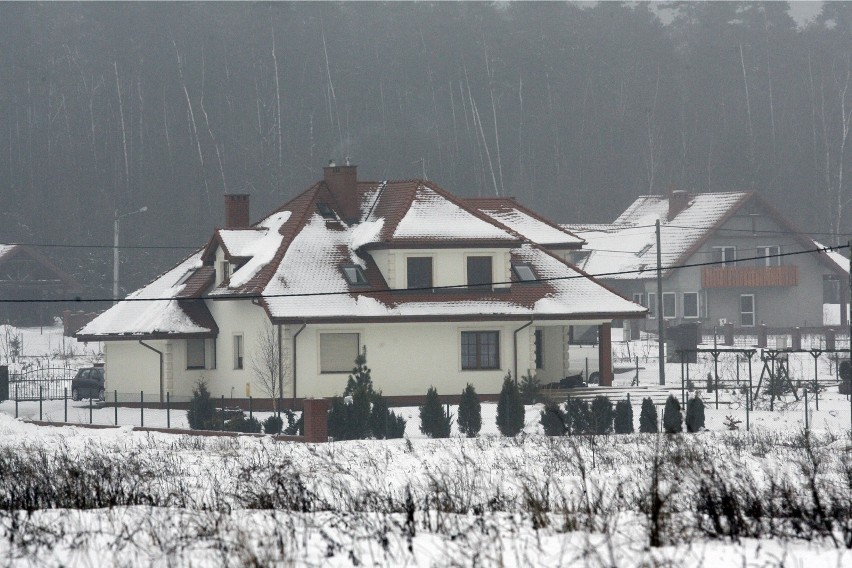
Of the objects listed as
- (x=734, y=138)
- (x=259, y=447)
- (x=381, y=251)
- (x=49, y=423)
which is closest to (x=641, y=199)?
(x=734, y=138)

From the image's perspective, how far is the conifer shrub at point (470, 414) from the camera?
101ft

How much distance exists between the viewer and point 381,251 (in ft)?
131

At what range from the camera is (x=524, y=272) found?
4141 centimetres

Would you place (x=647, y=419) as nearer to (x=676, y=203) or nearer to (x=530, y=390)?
(x=530, y=390)

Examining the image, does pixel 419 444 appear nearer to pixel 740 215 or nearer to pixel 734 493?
pixel 734 493

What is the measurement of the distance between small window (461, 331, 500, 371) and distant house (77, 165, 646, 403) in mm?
42

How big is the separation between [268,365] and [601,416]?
1069 centimetres

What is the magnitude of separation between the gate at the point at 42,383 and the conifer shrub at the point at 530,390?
15.8 meters

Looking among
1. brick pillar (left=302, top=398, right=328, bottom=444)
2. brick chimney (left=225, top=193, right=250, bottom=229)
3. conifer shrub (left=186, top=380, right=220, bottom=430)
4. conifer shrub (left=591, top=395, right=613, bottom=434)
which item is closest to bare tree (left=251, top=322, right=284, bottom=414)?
conifer shrub (left=186, top=380, right=220, bottom=430)

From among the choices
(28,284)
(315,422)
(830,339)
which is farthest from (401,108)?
(315,422)

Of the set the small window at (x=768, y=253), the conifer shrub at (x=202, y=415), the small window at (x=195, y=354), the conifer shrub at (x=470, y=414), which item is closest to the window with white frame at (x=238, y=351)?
the small window at (x=195, y=354)

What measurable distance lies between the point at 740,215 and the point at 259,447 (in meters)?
44.5

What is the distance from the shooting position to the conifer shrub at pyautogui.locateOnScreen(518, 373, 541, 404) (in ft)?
120

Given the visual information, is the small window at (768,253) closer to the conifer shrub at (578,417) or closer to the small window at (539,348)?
the small window at (539,348)
